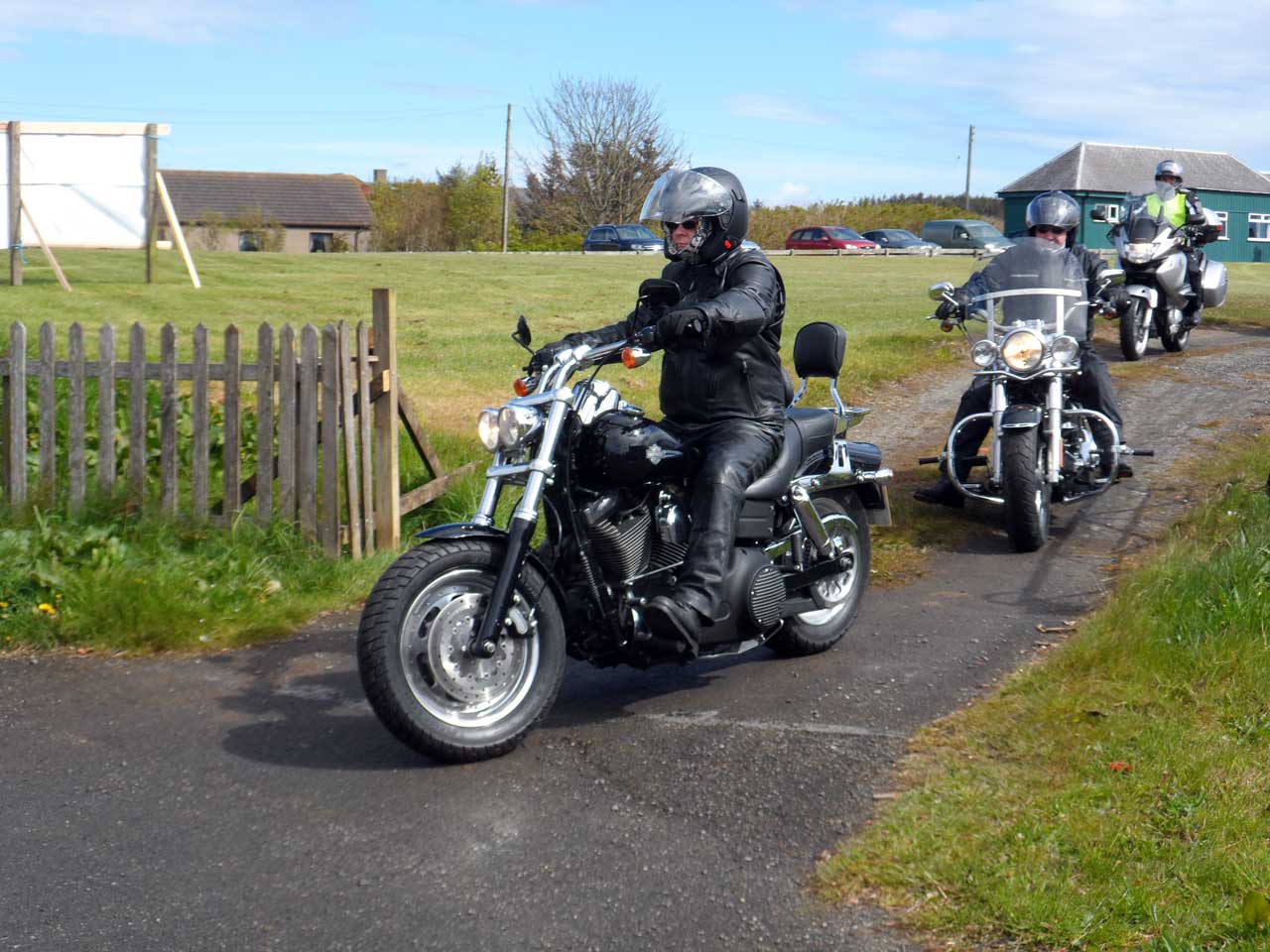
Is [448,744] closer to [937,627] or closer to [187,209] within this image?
[937,627]

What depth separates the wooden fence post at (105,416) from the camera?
24.3 ft

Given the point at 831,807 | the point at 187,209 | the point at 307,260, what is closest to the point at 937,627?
the point at 831,807

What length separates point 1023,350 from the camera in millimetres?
7793

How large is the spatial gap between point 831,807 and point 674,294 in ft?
6.31

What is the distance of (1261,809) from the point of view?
13.7 feet

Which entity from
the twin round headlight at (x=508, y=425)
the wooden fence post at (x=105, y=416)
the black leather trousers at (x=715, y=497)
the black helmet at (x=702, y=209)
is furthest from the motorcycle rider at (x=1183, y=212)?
the twin round headlight at (x=508, y=425)

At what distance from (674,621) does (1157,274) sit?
11.0 m

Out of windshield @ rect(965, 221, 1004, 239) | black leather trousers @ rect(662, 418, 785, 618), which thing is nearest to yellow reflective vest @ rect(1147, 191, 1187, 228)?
black leather trousers @ rect(662, 418, 785, 618)

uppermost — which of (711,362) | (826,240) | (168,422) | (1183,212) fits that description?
(826,240)

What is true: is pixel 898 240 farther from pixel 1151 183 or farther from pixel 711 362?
pixel 711 362

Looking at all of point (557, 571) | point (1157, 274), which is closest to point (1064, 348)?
point (557, 571)

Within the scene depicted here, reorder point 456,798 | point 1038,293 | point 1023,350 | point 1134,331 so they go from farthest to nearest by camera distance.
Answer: point 1134,331
point 1038,293
point 1023,350
point 456,798

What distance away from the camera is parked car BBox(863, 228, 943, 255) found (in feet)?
176

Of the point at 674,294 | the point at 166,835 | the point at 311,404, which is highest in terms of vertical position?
the point at 674,294
